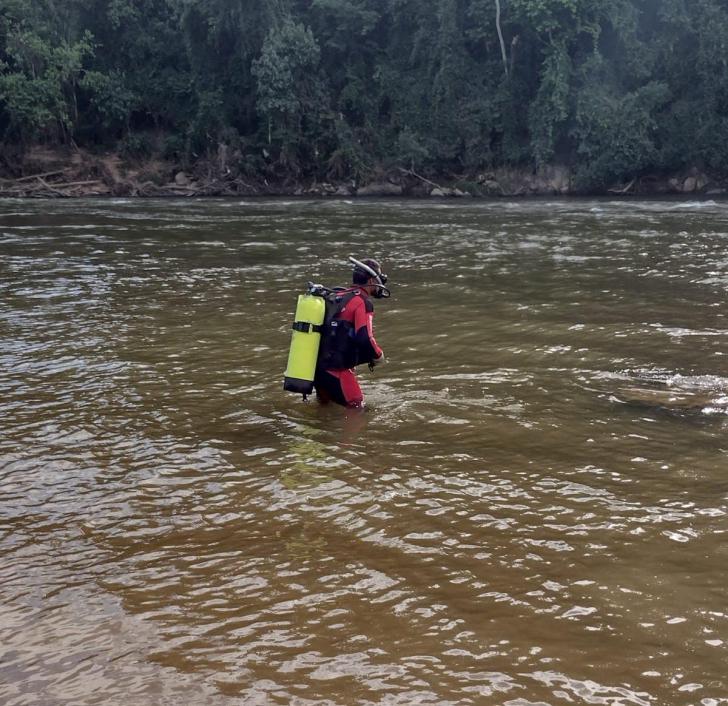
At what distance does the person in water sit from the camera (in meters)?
6.45

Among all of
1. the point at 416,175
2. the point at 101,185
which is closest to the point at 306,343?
the point at 416,175

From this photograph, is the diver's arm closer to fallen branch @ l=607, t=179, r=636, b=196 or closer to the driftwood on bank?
fallen branch @ l=607, t=179, r=636, b=196

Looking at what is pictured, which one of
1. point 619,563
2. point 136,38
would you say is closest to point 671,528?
point 619,563

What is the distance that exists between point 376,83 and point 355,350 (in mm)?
35114

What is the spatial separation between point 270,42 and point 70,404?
1236 inches

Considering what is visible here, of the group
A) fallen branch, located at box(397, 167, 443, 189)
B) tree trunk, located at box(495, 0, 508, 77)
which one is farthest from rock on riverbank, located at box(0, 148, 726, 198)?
tree trunk, located at box(495, 0, 508, 77)

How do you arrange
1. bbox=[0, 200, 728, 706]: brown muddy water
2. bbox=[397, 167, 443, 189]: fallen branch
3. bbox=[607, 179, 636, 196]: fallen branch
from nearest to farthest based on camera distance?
bbox=[0, 200, 728, 706]: brown muddy water → bbox=[607, 179, 636, 196]: fallen branch → bbox=[397, 167, 443, 189]: fallen branch

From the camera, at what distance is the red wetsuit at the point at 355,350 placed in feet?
21.1

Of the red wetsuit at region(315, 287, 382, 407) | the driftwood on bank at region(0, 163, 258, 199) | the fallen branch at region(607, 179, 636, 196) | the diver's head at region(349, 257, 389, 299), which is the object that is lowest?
the red wetsuit at region(315, 287, 382, 407)

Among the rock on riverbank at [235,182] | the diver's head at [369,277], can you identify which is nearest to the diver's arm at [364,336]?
the diver's head at [369,277]

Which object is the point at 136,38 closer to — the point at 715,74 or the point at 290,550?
the point at 715,74

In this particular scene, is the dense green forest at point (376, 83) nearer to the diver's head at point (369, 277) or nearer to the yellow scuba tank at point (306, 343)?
the diver's head at point (369, 277)

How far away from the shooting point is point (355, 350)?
6.51 meters

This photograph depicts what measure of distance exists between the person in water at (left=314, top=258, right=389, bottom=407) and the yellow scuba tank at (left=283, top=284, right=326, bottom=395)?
10 centimetres
